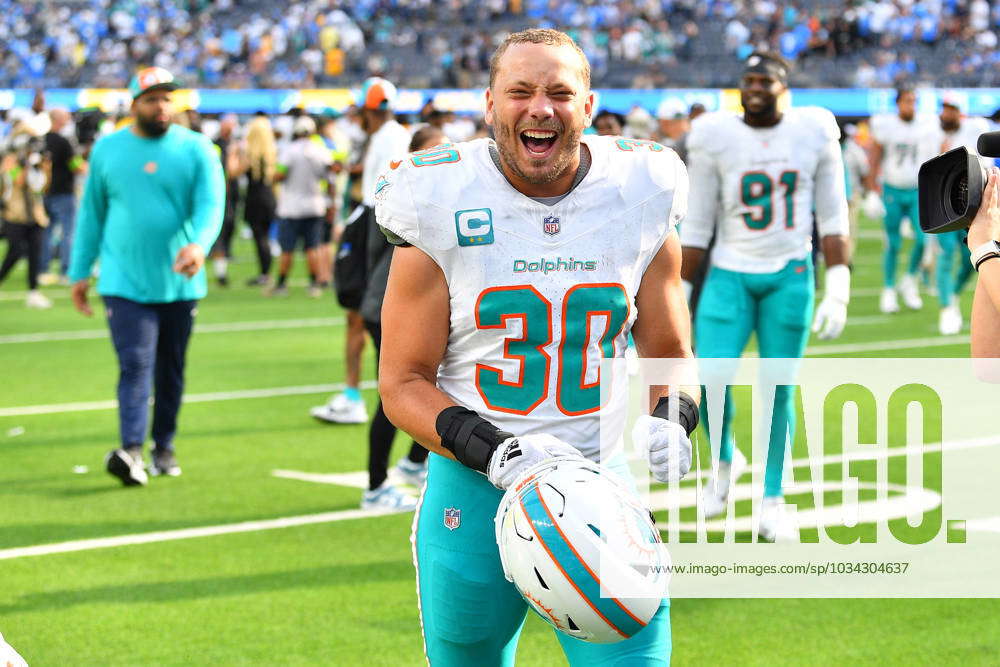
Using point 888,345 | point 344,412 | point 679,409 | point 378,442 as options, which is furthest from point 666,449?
point 888,345

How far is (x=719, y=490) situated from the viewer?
284 inches

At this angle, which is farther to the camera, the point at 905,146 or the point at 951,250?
the point at 905,146

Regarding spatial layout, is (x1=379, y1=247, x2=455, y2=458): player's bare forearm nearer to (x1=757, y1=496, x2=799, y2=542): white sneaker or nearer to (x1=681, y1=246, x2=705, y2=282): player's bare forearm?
(x1=757, y1=496, x2=799, y2=542): white sneaker

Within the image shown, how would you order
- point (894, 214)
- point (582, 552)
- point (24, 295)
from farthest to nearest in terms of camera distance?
point (24, 295), point (894, 214), point (582, 552)

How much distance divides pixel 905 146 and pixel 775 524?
29.7ft

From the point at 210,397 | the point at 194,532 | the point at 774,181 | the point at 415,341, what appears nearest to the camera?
the point at 415,341

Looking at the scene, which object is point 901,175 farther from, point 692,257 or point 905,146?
point 692,257

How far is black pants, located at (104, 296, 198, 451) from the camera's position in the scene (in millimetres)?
7574

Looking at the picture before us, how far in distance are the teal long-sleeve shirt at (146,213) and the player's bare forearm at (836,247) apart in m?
3.19

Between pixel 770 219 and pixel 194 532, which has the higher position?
pixel 770 219

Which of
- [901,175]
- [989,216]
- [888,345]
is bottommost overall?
[888,345]

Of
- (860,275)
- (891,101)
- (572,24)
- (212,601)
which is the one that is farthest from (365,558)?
(572,24)

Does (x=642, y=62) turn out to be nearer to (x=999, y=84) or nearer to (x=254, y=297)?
(x=999, y=84)

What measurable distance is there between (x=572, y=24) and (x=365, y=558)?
3458 centimetres
